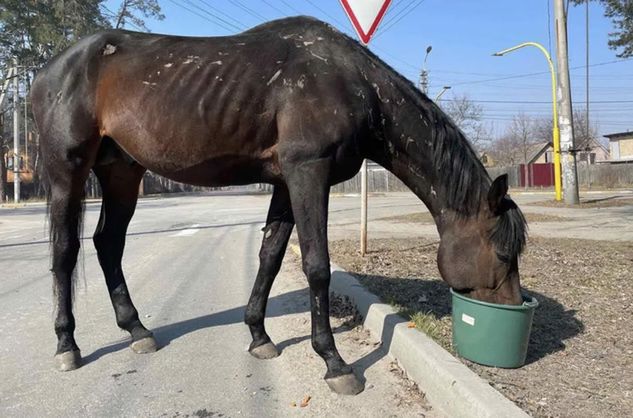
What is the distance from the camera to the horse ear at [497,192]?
3006 mm

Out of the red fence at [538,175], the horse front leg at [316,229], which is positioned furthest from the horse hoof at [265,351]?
the red fence at [538,175]

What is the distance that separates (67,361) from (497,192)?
10.1 ft

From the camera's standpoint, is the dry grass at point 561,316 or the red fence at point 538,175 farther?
the red fence at point 538,175

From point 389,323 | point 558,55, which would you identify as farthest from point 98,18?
point 389,323

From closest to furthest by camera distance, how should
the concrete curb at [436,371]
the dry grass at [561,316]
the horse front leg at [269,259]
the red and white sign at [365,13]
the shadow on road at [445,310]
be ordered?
the concrete curb at [436,371] → the dry grass at [561,316] → the shadow on road at [445,310] → the horse front leg at [269,259] → the red and white sign at [365,13]

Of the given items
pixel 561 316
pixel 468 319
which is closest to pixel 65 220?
pixel 468 319

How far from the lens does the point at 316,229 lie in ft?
10.2

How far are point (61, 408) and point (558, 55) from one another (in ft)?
61.2

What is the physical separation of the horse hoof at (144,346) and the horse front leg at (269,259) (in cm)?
75

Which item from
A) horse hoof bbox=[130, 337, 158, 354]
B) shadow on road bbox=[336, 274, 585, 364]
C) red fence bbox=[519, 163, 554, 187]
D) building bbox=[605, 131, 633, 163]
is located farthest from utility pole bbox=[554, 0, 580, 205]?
building bbox=[605, 131, 633, 163]

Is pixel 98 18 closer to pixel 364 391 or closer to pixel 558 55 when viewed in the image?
pixel 558 55

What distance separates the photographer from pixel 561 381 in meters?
2.97

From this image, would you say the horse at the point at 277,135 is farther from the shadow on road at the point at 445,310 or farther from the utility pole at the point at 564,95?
the utility pole at the point at 564,95

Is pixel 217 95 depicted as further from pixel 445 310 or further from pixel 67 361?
pixel 445 310
